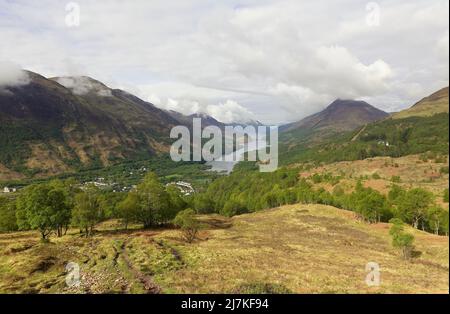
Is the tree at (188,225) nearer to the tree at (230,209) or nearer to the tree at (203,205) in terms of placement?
the tree at (230,209)

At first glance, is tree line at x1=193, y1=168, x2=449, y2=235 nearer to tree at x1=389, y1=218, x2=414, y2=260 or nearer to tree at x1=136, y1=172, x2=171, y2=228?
tree at x1=389, y1=218, x2=414, y2=260

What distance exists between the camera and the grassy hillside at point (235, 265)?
3234cm

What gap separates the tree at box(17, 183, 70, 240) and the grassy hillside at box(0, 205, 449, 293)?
871 cm

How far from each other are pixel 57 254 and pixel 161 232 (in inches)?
1314

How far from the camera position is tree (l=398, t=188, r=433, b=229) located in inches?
3730

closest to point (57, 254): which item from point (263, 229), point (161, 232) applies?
point (161, 232)

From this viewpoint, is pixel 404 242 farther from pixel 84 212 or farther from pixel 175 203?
pixel 175 203

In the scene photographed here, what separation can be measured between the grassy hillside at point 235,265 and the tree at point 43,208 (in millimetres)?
8712

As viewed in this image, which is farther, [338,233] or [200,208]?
[200,208]

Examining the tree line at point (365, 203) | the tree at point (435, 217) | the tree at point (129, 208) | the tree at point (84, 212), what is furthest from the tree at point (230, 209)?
the tree at point (435, 217)

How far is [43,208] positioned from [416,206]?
95.8 metres
